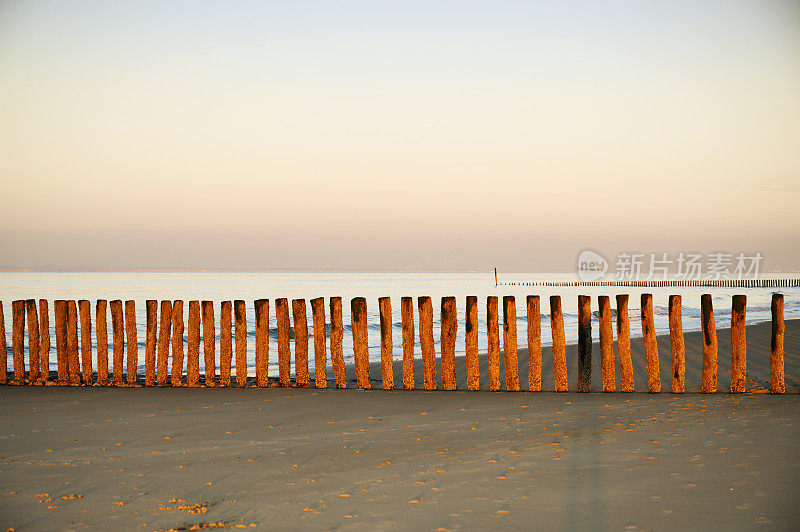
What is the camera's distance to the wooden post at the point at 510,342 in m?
7.52

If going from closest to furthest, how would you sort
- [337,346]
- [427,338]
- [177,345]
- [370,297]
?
[427,338] < [337,346] < [177,345] < [370,297]

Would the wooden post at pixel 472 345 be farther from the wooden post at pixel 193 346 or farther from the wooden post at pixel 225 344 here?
the wooden post at pixel 193 346

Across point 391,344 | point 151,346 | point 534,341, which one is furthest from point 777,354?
point 151,346

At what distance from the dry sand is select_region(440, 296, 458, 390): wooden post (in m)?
0.28

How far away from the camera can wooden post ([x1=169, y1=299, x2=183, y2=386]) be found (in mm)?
8422

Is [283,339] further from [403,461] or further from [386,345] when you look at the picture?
[403,461]

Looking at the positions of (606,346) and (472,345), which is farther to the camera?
(472,345)

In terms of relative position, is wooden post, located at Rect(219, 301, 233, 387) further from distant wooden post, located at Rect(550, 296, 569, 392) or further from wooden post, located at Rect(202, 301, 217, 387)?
distant wooden post, located at Rect(550, 296, 569, 392)

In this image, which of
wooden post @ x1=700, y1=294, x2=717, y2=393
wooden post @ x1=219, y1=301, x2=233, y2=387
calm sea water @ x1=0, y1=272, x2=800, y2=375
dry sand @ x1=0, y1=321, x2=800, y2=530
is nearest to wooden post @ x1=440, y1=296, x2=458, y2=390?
dry sand @ x1=0, y1=321, x2=800, y2=530

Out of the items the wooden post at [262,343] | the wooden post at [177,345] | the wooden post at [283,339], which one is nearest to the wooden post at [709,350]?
the wooden post at [283,339]

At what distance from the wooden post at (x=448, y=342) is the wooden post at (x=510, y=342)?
570mm

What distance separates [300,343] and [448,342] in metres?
1.77

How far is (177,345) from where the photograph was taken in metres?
8.51

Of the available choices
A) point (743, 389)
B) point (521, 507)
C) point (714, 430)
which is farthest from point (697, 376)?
point (521, 507)
